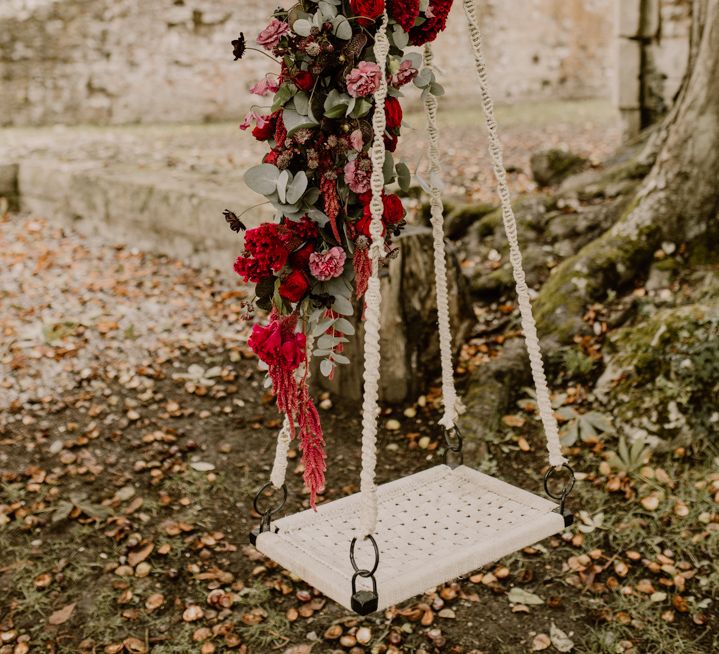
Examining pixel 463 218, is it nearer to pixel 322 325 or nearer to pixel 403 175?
pixel 403 175

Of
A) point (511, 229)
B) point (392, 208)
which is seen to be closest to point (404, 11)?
point (392, 208)

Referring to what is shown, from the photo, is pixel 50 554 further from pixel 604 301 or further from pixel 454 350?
pixel 604 301

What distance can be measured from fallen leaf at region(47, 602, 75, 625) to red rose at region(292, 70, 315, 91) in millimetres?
2098

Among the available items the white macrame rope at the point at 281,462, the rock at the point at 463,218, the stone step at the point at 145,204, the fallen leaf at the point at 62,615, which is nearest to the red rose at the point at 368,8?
the white macrame rope at the point at 281,462

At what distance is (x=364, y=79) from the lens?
2098 mm

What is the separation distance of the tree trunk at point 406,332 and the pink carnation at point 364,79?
2.08m

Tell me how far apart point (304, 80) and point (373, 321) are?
650 millimetres

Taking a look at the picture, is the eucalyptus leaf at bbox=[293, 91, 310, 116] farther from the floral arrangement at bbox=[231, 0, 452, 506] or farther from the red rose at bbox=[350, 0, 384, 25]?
the red rose at bbox=[350, 0, 384, 25]

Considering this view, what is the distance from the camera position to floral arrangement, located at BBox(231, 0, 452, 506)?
7.16ft

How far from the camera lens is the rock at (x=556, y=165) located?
22.7 feet

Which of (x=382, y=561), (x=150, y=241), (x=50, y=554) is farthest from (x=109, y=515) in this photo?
(x=150, y=241)

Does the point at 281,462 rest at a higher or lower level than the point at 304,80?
lower

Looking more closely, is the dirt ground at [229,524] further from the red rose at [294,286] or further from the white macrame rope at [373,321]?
the red rose at [294,286]

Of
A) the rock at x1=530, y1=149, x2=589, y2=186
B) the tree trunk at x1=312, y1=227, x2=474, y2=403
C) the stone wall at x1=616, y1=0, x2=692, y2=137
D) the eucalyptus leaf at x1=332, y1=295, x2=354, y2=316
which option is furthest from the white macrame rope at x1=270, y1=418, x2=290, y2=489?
the stone wall at x1=616, y1=0, x2=692, y2=137
